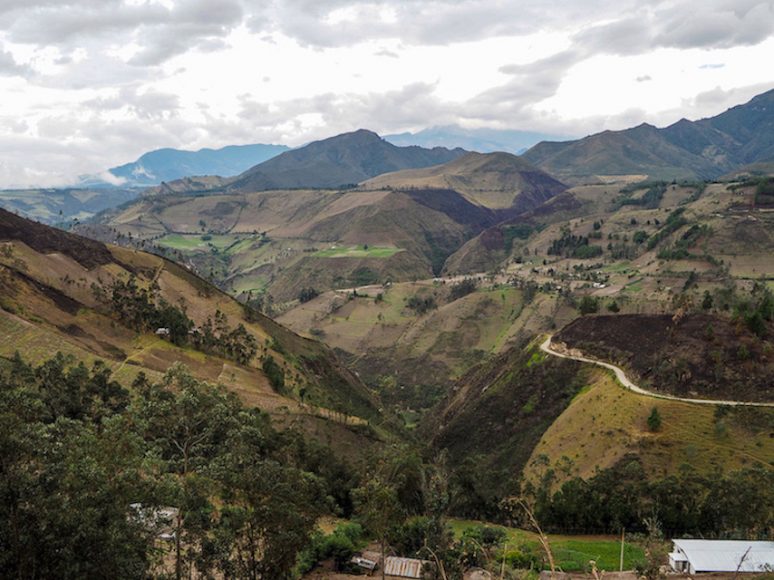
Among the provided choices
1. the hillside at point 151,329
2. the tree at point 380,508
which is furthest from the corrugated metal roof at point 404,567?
the hillside at point 151,329

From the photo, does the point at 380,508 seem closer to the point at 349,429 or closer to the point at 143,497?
the point at 143,497

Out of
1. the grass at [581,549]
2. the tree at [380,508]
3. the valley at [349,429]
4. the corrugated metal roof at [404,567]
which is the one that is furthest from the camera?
the grass at [581,549]

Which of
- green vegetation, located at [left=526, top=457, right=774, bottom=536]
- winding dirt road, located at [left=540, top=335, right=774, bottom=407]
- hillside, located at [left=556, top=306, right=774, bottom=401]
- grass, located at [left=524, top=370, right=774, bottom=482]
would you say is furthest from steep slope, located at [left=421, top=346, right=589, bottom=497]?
green vegetation, located at [left=526, top=457, right=774, bottom=536]

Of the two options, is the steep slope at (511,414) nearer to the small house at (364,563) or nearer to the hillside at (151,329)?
the hillside at (151,329)

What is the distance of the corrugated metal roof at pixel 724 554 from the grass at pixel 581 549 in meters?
3.68

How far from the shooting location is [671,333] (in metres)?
85.4

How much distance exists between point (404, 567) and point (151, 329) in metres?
73.7

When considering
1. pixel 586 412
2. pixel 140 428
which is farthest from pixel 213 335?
pixel 140 428

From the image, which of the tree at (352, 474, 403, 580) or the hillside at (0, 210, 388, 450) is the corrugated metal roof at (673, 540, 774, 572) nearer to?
Result: the tree at (352, 474, 403, 580)

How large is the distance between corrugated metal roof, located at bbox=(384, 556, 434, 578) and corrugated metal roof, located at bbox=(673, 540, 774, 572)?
20103 mm

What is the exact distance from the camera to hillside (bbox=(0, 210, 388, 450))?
83375 millimetres

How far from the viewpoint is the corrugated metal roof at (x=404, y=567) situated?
40.7 metres

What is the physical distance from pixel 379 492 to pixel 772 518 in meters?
36.0

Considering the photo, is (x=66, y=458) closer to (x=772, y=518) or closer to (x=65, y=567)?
(x=65, y=567)
